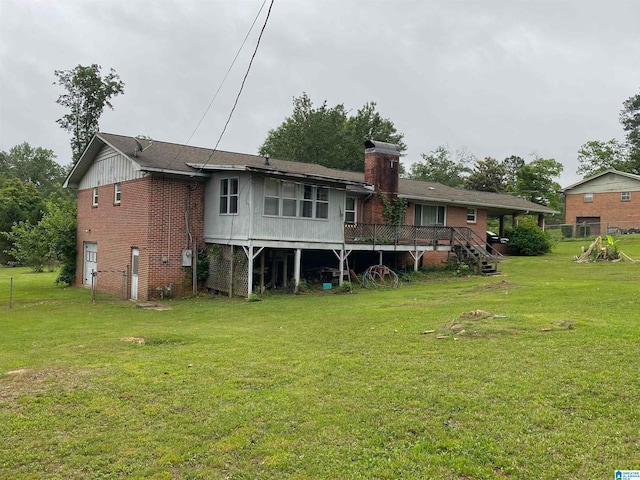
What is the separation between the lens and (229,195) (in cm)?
1822

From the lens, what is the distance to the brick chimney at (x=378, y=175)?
23547 mm

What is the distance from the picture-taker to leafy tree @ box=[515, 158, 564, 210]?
60.6 m

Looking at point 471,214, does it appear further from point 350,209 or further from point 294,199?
point 294,199

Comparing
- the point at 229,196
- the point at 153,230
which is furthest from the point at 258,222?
the point at 153,230

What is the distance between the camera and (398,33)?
1245 cm

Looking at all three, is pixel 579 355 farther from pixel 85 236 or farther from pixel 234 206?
pixel 85 236

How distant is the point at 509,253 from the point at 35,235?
29.7 m

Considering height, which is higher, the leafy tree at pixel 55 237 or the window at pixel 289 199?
the window at pixel 289 199

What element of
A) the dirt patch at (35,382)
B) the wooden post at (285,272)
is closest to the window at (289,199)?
the wooden post at (285,272)

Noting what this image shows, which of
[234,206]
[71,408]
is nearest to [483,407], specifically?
[71,408]

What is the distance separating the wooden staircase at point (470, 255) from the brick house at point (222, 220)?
1159mm

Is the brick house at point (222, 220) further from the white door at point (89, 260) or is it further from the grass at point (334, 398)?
the grass at point (334, 398)

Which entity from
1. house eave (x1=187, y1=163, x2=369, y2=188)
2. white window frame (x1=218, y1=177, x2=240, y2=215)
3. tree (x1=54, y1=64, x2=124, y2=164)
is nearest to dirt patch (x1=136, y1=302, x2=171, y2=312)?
white window frame (x1=218, y1=177, x2=240, y2=215)

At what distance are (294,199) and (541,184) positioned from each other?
51.2 m
